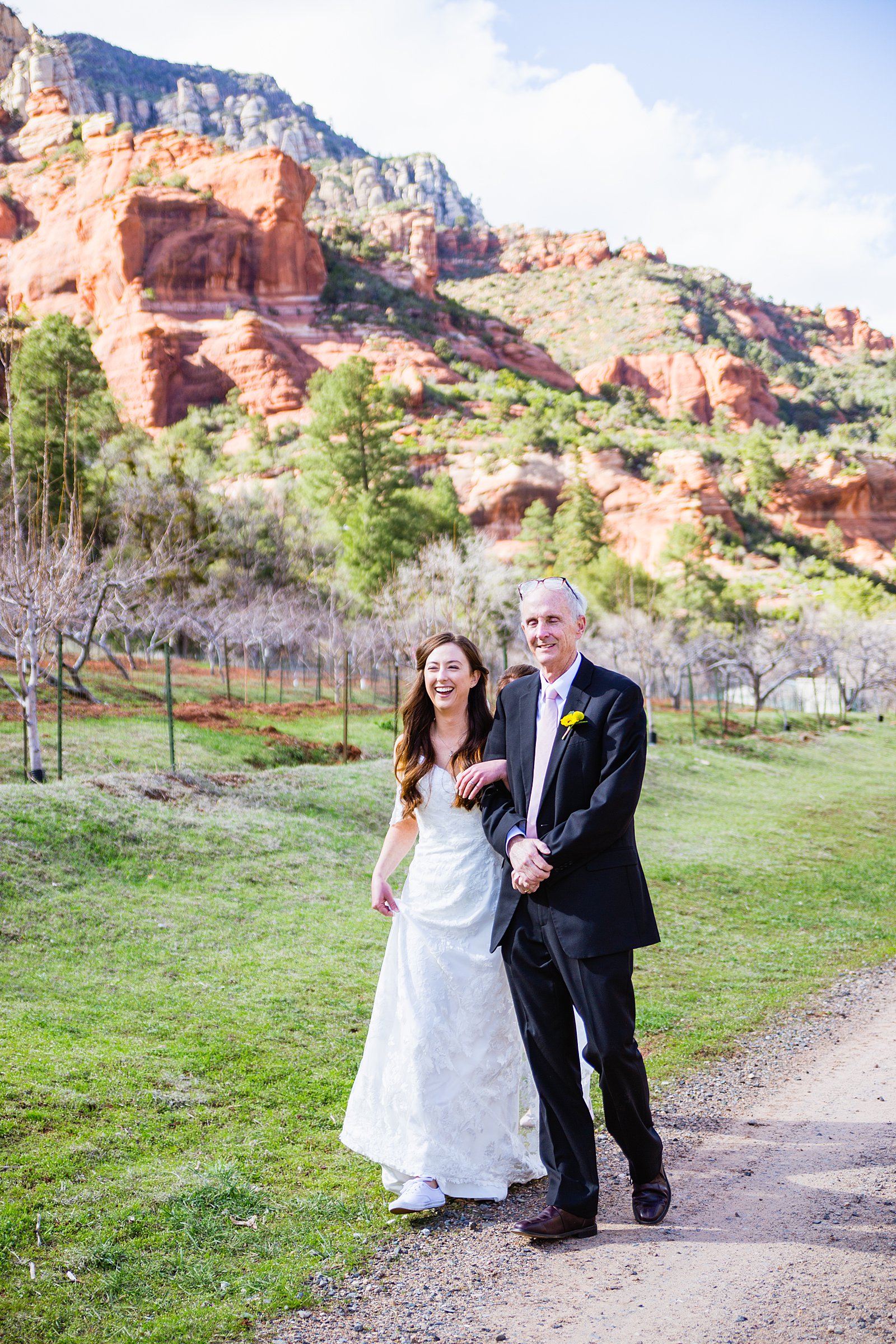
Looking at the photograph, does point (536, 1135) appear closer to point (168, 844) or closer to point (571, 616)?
point (571, 616)

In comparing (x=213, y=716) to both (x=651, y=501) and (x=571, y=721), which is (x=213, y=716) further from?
(x=651, y=501)

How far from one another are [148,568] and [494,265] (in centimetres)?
15208

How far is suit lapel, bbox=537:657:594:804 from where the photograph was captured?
3.26 m

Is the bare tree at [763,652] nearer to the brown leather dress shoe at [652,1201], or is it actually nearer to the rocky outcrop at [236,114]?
the brown leather dress shoe at [652,1201]

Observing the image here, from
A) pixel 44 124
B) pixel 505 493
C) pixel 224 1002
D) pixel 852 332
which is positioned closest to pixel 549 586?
pixel 224 1002

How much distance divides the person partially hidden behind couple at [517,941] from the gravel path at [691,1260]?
0.42 ft

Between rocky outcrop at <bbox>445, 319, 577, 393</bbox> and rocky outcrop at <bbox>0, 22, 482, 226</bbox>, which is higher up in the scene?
rocky outcrop at <bbox>0, 22, 482, 226</bbox>

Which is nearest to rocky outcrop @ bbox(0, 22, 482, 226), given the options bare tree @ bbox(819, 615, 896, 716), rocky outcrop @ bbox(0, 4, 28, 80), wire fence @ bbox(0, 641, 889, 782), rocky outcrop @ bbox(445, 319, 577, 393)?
rocky outcrop @ bbox(0, 4, 28, 80)

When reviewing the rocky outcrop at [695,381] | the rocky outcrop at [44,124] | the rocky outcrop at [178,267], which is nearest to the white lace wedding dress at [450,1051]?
the rocky outcrop at [178,267]

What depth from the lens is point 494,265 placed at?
156 m

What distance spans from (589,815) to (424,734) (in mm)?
895

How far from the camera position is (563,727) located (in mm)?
3281

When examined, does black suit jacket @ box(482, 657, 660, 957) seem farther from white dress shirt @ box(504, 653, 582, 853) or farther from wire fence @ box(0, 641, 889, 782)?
wire fence @ box(0, 641, 889, 782)

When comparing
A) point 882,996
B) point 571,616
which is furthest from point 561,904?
point 882,996
